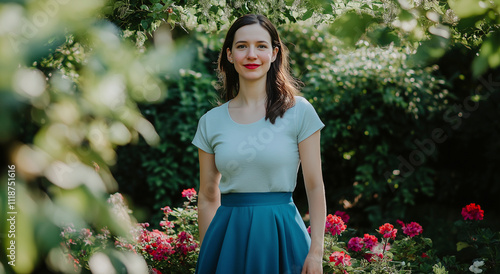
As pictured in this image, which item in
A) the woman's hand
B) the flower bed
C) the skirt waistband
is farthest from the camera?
the flower bed

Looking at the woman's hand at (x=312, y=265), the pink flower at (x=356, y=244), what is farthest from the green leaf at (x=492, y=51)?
the pink flower at (x=356, y=244)

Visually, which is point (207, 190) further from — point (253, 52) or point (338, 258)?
point (338, 258)

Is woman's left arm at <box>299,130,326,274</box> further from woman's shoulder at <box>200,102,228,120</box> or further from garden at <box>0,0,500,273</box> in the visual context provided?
garden at <box>0,0,500,273</box>

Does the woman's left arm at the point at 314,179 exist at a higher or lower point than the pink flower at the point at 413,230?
higher

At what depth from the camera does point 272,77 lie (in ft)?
7.07

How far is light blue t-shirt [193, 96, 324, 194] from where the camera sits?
1.89 m

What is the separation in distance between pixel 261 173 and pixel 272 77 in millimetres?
478

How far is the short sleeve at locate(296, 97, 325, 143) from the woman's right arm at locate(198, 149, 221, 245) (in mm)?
411

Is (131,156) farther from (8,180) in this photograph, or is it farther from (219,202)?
(8,180)

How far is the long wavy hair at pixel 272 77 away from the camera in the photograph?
78.4 inches

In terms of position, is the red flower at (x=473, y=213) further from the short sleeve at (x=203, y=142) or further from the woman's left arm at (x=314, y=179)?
the short sleeve at (x=203, y=142)

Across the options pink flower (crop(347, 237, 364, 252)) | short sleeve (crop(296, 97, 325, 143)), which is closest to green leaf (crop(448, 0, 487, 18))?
short sleeve (crop(296, 97, 325, 143))

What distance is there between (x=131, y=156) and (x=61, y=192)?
4.45 meters

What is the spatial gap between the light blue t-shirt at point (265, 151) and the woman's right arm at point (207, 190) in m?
0.13
